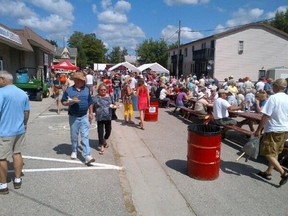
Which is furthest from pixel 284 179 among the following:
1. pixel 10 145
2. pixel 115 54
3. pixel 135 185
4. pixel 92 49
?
pixel 115 54

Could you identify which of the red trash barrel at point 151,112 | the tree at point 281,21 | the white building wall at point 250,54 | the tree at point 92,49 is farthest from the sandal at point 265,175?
the tree at point 92,49

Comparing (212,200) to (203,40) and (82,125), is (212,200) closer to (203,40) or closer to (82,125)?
(82,125)

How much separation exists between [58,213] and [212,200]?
86.5 inches

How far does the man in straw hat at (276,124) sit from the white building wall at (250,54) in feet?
114

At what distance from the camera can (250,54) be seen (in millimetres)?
39656

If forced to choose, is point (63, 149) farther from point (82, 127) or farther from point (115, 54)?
point (115, 54)

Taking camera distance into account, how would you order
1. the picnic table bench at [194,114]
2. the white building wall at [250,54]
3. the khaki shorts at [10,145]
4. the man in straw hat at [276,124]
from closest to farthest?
the khaki shorts at [10,145]
the man in straw hat at [276,124]
the picnic table bench at [194,114]
the white building wall at [250,54]

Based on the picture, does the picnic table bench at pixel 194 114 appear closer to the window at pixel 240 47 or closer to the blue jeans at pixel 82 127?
the blue jeans at pixel 82 127

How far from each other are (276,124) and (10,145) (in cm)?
425

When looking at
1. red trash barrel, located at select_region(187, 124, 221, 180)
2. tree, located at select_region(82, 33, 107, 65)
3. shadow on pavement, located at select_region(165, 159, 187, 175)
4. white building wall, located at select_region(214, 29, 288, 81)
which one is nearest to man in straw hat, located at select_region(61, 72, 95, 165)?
shadow on pavement, located at select_region(165, 159, 187, 175)

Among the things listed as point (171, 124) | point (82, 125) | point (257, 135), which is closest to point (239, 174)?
point (257, 135)

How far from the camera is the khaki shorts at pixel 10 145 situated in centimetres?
437

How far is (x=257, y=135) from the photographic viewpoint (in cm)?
530

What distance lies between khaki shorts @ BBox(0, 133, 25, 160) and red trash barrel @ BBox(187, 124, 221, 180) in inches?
110
